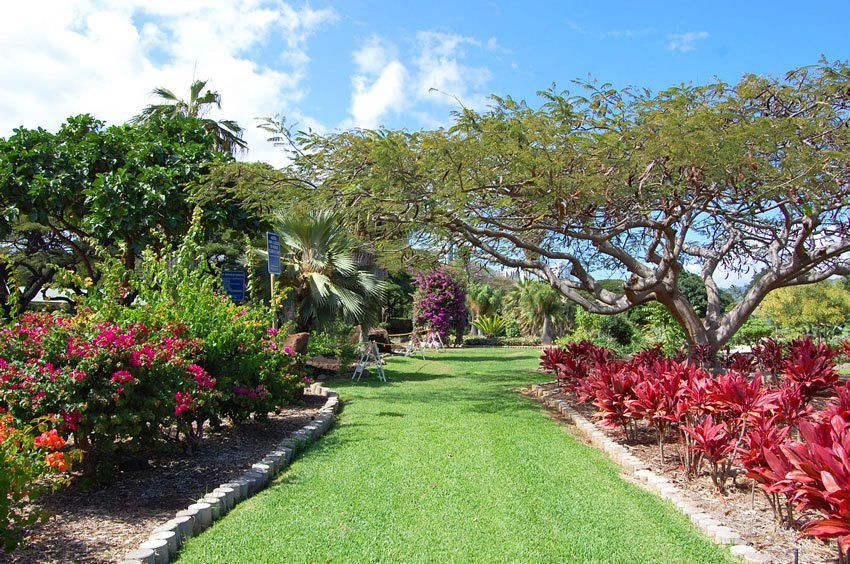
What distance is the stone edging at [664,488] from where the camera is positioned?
148 inches

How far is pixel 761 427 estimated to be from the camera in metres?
4.57

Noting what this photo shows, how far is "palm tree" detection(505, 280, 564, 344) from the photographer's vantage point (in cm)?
3091

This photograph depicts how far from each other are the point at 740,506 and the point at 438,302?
21464 millimetres

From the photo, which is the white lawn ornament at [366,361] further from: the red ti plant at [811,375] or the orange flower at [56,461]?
the orange flower at [56,461]

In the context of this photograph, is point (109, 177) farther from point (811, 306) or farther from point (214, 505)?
point (811, 306)

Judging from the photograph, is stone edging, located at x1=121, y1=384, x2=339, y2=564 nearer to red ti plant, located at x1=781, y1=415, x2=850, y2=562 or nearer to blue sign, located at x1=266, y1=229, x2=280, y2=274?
blue sign, located at x1=266, y1=229, x2=280, y2=274

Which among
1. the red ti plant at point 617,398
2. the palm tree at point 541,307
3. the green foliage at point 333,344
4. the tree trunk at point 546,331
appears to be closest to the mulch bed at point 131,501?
the red ti plant at point 617,398

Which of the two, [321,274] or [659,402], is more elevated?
[321,274]

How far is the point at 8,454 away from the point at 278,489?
2.10 meters

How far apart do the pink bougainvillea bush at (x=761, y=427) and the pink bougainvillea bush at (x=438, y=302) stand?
17.0 m

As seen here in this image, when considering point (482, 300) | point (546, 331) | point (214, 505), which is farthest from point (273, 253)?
point (482, 300)

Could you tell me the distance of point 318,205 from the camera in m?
9.87

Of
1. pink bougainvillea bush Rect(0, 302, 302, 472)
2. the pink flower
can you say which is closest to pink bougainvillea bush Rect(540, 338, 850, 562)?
pink bougainvillea bush Rect(0, 302, 302, 472)

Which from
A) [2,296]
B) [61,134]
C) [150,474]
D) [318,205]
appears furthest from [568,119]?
[2,296]
